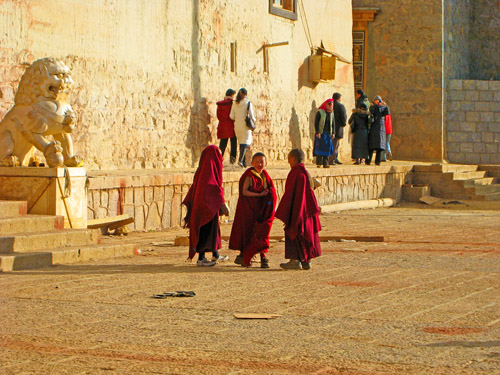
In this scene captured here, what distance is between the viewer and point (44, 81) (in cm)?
977

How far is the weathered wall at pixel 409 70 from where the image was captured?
26078mm

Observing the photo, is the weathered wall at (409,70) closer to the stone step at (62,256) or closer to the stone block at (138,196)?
the stone block at (138,196)

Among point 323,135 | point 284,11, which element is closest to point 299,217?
point 323,135

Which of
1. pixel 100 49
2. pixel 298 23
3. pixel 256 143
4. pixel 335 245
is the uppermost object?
pixel 298 23

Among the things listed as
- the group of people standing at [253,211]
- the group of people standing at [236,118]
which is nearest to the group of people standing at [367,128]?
the group of people standing at [236,118]

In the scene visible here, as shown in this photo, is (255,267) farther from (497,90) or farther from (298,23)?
(497,90)

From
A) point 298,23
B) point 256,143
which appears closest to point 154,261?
point 256,143

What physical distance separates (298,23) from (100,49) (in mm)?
7839

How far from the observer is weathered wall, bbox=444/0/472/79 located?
26.6m

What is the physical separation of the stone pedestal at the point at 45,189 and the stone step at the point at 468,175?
1294 cm

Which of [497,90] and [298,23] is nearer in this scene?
[298,23]

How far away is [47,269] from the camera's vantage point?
8.23 m

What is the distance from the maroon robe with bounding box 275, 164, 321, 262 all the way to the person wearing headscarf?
31.5 feet

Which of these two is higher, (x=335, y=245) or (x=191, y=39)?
(x=191, y=39)
